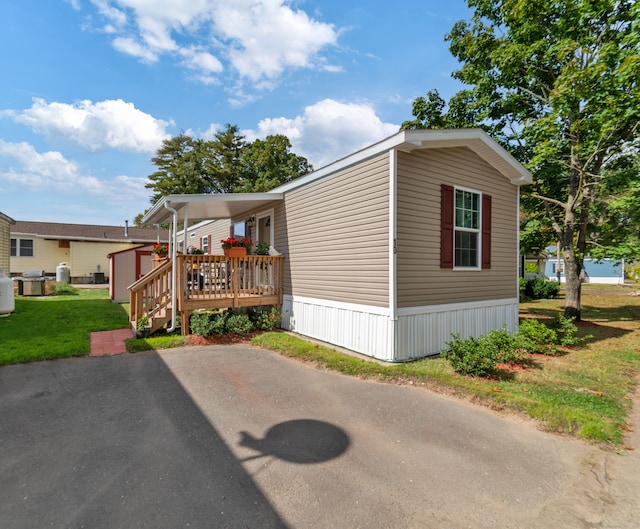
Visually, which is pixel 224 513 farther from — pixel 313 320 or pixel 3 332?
pixel 3 332

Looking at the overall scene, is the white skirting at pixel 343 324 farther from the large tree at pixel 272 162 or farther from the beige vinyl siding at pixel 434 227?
the large tree at pixel 272 162

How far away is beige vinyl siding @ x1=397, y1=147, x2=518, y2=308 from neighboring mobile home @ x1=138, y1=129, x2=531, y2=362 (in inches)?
0.9

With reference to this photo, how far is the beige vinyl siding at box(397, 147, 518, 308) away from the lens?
5551 mm

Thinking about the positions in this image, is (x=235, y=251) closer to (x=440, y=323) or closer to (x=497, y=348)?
(x=440, y=323)

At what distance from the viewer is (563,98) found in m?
8.34

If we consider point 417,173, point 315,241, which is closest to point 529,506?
point 417,173

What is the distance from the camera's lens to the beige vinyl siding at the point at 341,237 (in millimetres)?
5555

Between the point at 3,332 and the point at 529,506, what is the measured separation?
9.69m

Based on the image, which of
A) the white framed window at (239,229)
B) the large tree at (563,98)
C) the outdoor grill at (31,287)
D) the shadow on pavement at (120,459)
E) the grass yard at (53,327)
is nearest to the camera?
the shadow on pavement at (120,459)

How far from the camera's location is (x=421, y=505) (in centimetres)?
227

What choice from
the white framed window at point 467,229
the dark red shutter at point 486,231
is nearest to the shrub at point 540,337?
the dark red shutter at point 486,231

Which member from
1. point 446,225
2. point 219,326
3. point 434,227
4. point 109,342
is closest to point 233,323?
point 219,326

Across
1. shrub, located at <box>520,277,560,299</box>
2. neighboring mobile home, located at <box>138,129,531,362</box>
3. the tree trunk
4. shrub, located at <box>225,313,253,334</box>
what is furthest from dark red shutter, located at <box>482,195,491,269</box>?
shrub, located at <box>520,277,560,299</box>

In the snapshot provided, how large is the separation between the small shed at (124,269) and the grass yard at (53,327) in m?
0.69
